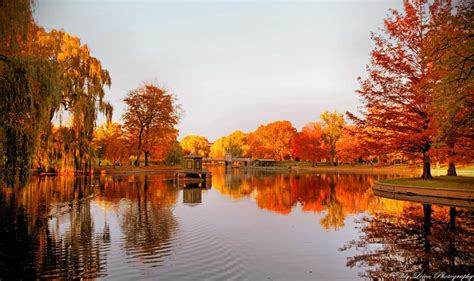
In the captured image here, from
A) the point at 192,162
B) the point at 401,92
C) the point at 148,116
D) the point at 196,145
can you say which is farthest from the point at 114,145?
the point at 196,145

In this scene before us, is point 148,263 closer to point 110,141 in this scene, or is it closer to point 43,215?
point 43,215

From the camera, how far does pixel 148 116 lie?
60.8 metres

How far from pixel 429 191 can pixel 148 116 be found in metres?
48.7

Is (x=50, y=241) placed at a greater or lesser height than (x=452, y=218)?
greater

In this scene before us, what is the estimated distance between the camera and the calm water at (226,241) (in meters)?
8.27

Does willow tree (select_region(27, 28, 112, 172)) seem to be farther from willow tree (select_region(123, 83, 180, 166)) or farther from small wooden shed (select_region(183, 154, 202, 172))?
willow tree (select_region(123, 83, 180, 166))

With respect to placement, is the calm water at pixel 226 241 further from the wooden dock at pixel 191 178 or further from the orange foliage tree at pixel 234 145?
the orange foliage tree at pixel 234 145

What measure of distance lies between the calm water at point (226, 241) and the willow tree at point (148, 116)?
42095 millimetres

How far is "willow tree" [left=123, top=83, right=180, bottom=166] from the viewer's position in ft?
199

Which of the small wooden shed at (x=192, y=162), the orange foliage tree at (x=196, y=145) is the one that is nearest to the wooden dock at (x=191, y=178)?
the small wooden shed at (x=192, y=162)

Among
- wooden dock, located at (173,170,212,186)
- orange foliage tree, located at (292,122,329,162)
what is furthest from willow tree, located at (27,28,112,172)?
orange foliage tree, located at (292,122,329,162)

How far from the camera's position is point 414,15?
27.6 m

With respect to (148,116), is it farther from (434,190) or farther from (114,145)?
(434,190)

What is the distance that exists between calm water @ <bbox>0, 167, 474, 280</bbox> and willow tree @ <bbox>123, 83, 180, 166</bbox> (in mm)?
42095
